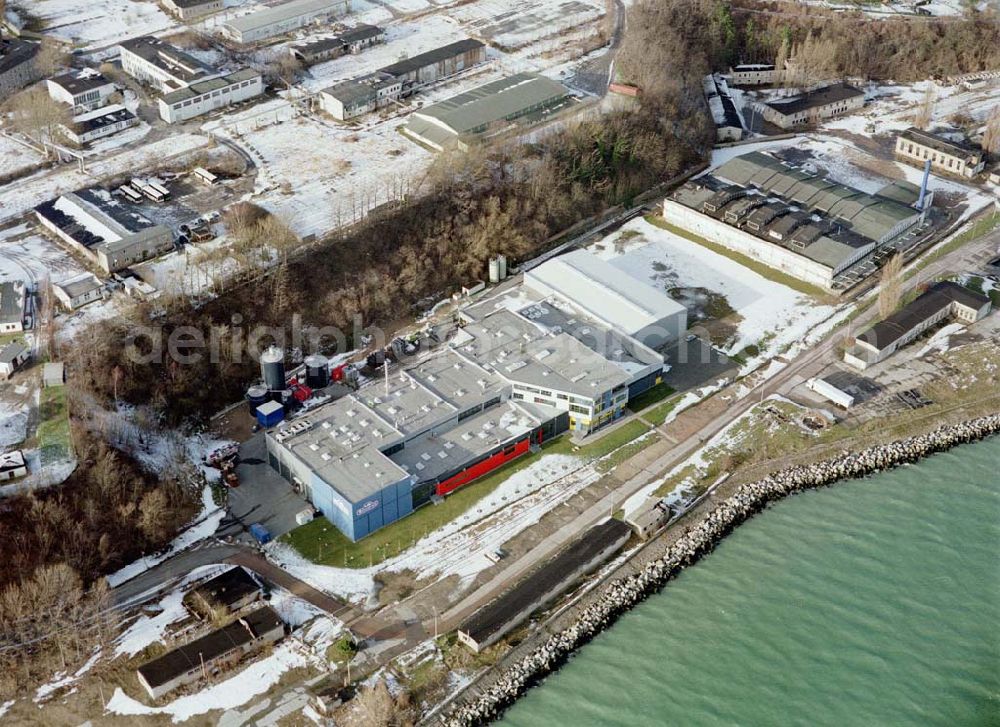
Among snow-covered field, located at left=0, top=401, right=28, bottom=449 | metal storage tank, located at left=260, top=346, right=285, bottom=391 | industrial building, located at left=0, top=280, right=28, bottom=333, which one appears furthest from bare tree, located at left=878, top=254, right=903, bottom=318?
industrial building, located at left=0, top=280, right=28, bottom=333

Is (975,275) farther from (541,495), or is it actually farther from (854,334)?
(541,495)

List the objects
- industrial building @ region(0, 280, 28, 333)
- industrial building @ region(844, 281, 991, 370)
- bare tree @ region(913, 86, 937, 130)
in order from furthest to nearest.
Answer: bare tree @ region(913, 86, 937, 130) → industrial building @ region(844, 281, 991, 370) → industrial building @ region(0, 280, 28, 333)

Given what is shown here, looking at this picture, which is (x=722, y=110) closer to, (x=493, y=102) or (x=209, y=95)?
(x=493, y=102)

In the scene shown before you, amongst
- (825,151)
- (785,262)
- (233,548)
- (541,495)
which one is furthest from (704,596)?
(825,151)

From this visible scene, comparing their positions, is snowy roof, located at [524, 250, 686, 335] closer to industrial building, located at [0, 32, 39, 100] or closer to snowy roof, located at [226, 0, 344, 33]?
snowy roof, located at [226, 0, 344, 33]

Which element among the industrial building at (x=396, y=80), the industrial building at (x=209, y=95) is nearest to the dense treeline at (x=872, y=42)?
the industrial building at (x=396, y=80)

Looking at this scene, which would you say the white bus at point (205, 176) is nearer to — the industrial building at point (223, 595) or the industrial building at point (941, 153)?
the industrial building at point (223, 595)
